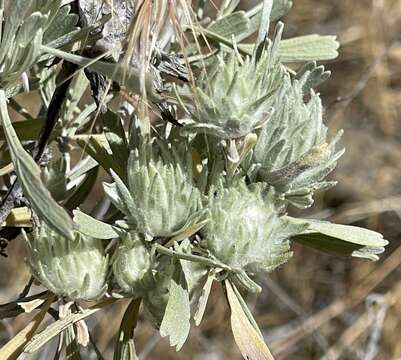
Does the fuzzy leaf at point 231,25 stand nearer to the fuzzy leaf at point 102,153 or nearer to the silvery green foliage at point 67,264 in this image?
the fuzzy leaf at point 102,153

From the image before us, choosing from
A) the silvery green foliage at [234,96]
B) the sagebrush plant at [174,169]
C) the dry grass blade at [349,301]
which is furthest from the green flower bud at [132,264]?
the dry grass blade at [349,301]

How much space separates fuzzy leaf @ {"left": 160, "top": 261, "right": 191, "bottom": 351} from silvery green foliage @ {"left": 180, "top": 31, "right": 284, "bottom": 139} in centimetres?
15

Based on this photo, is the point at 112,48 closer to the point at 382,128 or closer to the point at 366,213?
the point at 366,213

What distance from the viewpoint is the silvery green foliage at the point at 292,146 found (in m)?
0.69

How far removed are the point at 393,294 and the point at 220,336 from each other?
75cm

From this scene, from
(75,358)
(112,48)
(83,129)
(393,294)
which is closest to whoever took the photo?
(112,48)

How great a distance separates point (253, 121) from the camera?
0.67 meters

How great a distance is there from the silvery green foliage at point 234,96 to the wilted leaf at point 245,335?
161 mm

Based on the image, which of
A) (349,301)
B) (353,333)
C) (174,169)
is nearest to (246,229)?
(174,169)

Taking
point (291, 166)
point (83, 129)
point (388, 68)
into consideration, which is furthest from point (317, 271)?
point (291, 166)

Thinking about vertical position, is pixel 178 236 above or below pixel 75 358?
above

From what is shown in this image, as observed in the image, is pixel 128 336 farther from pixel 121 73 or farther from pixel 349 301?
pixel 349 301

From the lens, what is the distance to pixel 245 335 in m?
0.72

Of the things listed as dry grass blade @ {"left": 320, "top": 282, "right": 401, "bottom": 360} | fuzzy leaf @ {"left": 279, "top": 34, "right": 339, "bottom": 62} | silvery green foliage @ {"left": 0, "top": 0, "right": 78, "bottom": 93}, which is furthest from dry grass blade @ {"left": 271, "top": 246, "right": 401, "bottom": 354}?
silvery green foliage @ {"left": 0, "top": 0, "right": 78, "bottom": 93}
